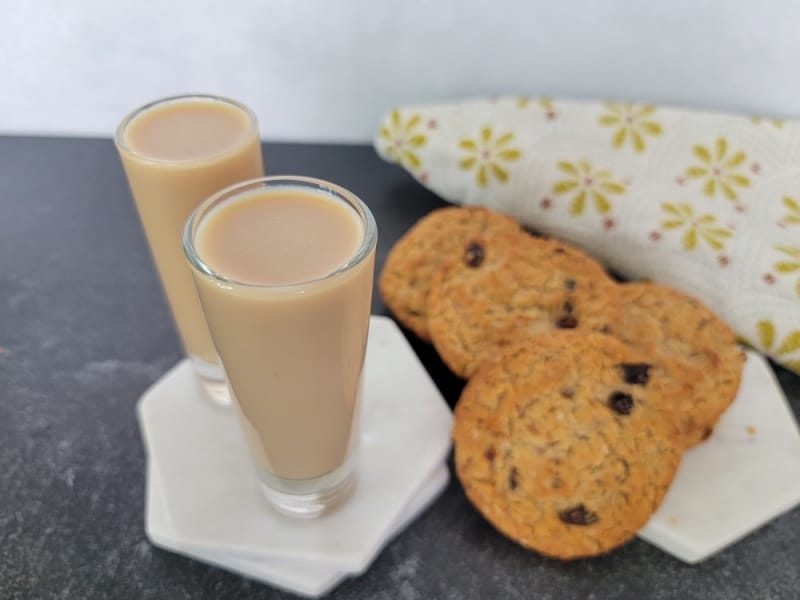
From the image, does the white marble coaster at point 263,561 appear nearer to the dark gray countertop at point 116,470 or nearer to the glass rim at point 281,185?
the dark gray countertop at point 116,470

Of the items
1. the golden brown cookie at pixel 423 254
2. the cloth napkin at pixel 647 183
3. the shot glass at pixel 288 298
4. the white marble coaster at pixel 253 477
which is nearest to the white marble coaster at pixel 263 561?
the white marble coaster at pixel 253 477

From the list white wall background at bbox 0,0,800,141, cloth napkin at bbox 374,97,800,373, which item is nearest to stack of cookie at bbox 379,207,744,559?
cloth napkin at bbox 374,97,800,373

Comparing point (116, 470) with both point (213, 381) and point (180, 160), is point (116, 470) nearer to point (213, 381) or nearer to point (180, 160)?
point (213, 381)

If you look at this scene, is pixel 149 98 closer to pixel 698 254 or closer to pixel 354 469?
pixel 354 469

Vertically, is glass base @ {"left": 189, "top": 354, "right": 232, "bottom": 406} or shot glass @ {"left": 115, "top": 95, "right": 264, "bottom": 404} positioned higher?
shot glass @ {"left": 115, "top": 95, "right": 264, "bottom": 404}

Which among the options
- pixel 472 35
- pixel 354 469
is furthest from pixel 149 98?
pixel 354 469

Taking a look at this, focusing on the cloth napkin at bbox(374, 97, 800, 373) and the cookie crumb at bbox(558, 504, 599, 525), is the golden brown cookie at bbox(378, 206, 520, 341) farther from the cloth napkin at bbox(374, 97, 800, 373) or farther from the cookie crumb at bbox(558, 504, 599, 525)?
the cookie crumb at bbox(558, 504, 599, 525)
